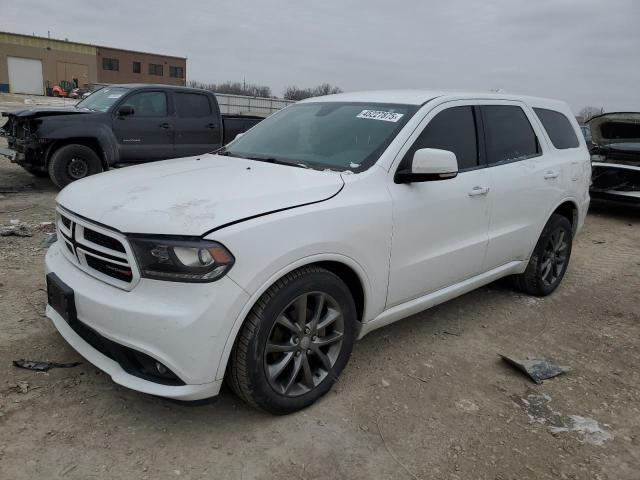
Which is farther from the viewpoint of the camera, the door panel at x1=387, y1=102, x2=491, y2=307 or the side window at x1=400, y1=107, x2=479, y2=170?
the side window at x1=400, y1=107, x2=479, y2=170

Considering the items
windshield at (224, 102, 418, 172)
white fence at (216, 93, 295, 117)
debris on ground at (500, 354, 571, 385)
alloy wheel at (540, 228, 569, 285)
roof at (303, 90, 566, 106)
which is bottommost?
debris on ground at (500, 354, 571, 385)

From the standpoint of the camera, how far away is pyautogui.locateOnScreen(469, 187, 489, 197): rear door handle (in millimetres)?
3646

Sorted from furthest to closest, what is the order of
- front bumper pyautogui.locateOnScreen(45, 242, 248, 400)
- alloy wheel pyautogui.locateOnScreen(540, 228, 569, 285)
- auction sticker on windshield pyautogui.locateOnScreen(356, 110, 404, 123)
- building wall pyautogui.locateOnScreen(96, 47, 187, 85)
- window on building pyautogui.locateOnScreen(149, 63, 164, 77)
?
1. window on building pyautogui.locateOnScreen(149, 63, 164, 77)
2. building wall pyautogui.locateOnScreen(96, 47, 187, 85)
3. alloy wheel pyautogui.locateOnScreen(540, 228, 569, 285)
4. auction sticker on windshield pyautogui.locateOnScreen(356, 110, 404, 123)
5. front bumper pyautogui.locateOnScreen(45, 242, 248, 400)

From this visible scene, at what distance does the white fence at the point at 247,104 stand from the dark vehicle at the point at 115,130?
1334 centimetres

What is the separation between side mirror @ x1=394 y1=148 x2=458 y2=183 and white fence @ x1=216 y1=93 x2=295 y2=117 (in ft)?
66.2

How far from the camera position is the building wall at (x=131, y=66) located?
6116 centimetres

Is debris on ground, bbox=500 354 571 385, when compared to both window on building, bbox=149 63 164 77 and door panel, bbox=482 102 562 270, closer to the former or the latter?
door panel, bbox=482 102 562 270

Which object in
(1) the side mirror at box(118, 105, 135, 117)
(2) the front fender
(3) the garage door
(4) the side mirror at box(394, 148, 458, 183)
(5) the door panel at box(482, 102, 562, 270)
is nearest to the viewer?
(4) the side mirror at box(394, 148, 458, 183)

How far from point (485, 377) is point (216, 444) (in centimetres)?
182

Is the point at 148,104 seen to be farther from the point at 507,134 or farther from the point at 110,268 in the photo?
the point at 110,268

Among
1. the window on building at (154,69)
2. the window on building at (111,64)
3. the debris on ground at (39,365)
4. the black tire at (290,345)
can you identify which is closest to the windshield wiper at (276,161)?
the black tire at (290,345)

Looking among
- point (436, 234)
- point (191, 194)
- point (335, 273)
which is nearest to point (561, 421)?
point (436, 234)

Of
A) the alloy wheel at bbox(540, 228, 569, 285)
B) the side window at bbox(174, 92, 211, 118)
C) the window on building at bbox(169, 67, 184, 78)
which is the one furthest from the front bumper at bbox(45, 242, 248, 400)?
the window on building at bbox(169, 67, 184, 78)

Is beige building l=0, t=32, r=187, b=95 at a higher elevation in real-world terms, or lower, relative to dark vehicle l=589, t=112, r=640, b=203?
higher
